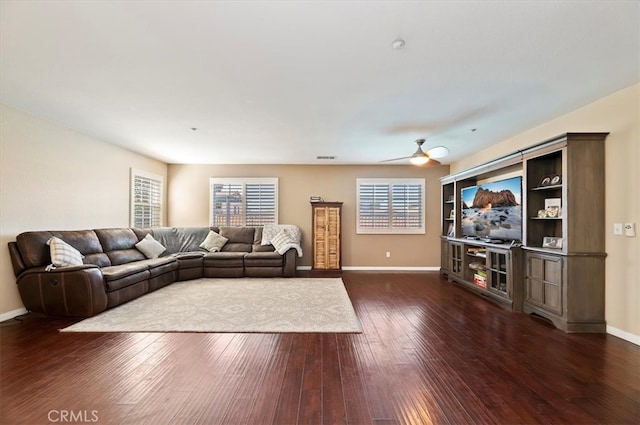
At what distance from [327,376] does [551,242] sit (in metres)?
3.34

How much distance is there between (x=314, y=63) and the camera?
2373mm

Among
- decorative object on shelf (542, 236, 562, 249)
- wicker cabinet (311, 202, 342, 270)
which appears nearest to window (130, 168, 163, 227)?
wicker cabinet (311, 202, 342, 270)

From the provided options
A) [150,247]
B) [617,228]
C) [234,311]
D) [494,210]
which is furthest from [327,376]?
[150,247]

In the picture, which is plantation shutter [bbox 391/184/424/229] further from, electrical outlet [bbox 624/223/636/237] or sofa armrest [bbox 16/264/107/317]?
sofa armrest [bbox 16/264/107/317]

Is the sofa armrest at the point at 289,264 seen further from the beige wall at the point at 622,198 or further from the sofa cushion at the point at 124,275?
the beige wall at the point at 622,198

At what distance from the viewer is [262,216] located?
6.86 m

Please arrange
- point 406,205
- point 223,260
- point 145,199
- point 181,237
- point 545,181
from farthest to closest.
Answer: point 406,205, point 181,237, point 145,199, point 223,260, point 545,181

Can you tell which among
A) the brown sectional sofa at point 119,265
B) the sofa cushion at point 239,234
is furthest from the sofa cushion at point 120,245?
the sofa cushion at point 239,234

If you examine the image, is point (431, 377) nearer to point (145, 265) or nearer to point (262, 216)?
point (145, 265)

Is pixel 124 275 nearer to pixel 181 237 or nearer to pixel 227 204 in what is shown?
pixel 181 237

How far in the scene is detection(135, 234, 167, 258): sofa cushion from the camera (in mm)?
5191

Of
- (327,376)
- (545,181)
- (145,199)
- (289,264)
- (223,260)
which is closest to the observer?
(327,376)

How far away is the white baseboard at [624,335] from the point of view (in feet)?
8.91

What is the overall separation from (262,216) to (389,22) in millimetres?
5545
